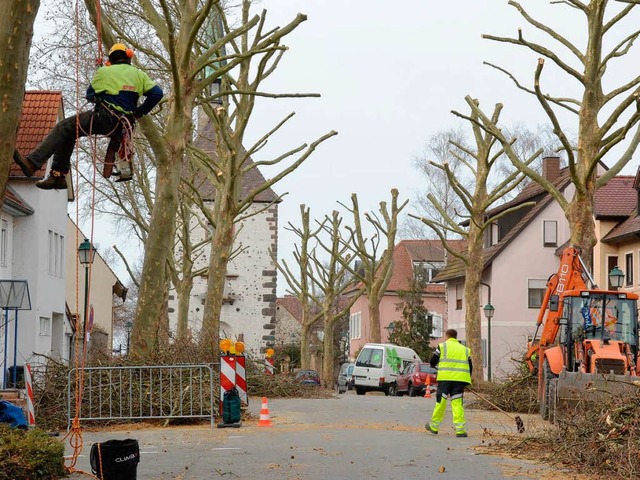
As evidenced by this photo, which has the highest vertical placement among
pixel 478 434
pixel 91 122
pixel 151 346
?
pixel 91 122

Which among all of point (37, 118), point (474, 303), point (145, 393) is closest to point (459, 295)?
point (474, 303)

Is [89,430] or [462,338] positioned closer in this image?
[89,430]

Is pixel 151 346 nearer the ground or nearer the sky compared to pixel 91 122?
nearer the ground

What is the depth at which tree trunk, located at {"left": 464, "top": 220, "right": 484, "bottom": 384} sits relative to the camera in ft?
129

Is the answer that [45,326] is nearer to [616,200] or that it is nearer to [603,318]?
[603,318]

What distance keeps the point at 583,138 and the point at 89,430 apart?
13.5m

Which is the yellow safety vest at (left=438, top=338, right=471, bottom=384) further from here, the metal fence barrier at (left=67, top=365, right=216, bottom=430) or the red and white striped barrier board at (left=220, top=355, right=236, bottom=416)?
the metal fence barrier at (left=67, top=365, right=216, bottom=430)

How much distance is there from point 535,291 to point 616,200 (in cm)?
1192

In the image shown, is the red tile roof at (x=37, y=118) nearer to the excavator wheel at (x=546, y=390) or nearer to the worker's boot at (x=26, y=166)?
the excavator wheel at (x=546, y=390)

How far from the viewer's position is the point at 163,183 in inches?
853

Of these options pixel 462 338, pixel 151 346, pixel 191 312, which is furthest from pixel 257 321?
pixel 151 346

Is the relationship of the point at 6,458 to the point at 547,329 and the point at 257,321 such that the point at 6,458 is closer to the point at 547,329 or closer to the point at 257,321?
the point at 547,329

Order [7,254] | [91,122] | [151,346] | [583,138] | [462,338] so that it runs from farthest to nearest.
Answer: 1. [462,338]
2. [7,254]
3. [583,138]
4. [151,346]
5. [91,122]

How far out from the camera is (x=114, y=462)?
10414mm
